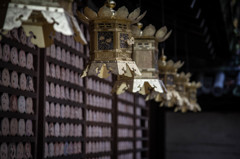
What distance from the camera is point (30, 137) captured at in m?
7.70

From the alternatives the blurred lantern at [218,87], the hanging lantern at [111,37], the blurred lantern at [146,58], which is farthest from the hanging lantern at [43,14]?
the blurred lantern at [218,87]

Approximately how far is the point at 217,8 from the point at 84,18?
673 cm

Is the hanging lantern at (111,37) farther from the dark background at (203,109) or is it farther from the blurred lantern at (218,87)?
the blurred lantern at (218,87)

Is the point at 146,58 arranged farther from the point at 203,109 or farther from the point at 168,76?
the point at 203,109

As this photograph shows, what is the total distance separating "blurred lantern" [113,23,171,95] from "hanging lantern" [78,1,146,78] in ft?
2.38

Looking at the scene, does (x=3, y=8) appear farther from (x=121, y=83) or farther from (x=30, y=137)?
(x=30, y=137)

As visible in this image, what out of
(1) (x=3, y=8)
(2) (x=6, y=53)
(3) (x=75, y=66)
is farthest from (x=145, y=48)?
(3) (x=75, y=66)

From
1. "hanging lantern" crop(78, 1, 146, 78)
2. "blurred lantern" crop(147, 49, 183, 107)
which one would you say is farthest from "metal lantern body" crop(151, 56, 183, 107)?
"hanging lantern" crop(78, 1, 146, 78)

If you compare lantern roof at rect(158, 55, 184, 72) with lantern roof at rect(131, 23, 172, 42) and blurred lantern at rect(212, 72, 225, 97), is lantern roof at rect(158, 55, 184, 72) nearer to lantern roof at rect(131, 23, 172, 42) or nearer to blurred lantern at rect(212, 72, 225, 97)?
lantern roof at rect(131, 23, 172, 42)

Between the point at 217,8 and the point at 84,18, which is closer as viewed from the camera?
the point at 84,18

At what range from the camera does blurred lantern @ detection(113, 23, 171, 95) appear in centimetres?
636

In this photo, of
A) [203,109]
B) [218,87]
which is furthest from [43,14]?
[203,109]

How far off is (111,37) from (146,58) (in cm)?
112

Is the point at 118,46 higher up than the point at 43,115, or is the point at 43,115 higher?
the point at 118,46
